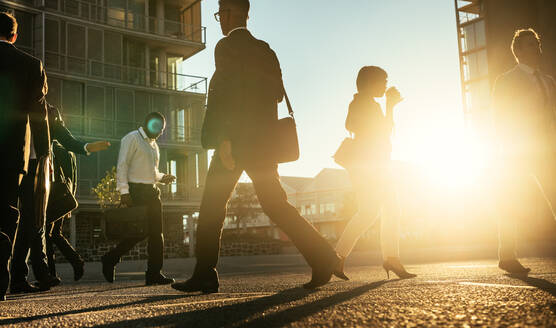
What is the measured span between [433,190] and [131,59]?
3538 cm

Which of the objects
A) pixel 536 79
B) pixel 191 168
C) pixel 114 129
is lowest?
pixel 536 79

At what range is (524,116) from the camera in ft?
16.3

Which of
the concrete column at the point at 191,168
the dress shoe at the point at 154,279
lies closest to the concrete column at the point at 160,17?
the concrete column at the point at 191,168

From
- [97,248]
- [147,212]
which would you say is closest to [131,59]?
[97,248]

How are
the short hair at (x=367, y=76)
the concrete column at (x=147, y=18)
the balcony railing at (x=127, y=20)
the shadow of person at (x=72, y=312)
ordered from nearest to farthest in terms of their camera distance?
the shadow of person at (x=72, y=312) < the short hair at (x=367, y=76) < the balcony railing at (x=127, y=20) < the concrete column at (x=147, y=18)

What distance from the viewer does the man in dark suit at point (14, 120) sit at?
143 inches

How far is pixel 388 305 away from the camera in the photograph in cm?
274

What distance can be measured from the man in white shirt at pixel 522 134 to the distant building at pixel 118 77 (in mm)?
22004

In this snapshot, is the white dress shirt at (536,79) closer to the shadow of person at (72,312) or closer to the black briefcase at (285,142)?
the black briefcase at (285,142)

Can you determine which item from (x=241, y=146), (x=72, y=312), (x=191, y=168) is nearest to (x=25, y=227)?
(x=72, y=312)

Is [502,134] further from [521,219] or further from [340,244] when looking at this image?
[521,219]

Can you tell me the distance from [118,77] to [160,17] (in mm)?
5029

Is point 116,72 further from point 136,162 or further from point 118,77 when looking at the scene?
point 136,162

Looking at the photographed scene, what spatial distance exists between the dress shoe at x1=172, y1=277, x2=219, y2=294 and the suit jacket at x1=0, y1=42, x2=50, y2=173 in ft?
3.69
